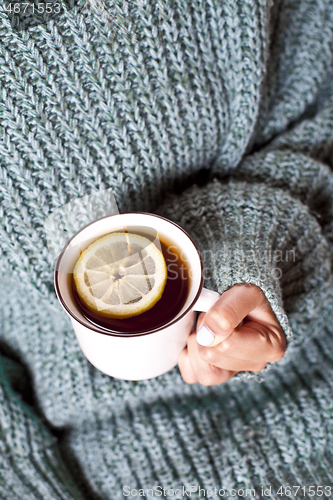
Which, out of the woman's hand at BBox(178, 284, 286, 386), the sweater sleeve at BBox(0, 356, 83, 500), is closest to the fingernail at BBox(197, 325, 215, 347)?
the woman's hand at BBox(178, 284, 286, 386)

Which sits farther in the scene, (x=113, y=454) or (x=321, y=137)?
(x=321, y=137)

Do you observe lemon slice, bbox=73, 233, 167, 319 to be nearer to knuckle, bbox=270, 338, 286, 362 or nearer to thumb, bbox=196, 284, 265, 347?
thumb, bbox=196, 284, 265, 347

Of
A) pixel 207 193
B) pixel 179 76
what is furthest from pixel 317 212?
pixel 179 76

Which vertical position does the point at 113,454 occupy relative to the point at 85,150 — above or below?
below

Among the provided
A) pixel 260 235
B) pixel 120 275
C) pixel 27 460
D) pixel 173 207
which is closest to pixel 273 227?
pixel 260 235

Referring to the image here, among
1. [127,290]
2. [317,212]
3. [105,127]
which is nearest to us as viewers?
[127,290]

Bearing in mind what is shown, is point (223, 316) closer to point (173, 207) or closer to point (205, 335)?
point (205, 335)

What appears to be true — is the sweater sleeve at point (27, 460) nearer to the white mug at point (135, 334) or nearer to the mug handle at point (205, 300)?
the white mug at point (135, 334)

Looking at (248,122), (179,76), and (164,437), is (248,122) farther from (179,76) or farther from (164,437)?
(164,437)

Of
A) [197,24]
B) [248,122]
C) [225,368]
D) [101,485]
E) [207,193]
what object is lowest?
[101,485]
